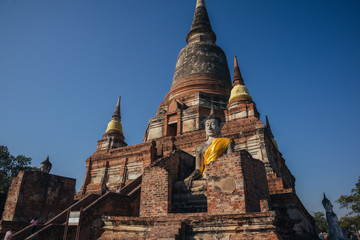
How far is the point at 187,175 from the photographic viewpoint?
10.8 metres

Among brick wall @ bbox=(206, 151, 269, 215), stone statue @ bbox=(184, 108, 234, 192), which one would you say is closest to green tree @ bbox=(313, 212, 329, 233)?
stone statue @ bbox=(184, 108, 234, 192)

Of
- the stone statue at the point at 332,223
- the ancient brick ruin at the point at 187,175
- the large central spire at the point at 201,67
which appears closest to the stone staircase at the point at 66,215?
the ancient brick ruin at the point at 187,175

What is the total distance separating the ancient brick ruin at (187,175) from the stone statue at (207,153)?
0.24 metres

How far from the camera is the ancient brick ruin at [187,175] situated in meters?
5.82

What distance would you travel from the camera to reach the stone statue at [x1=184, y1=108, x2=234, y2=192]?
8.91 m

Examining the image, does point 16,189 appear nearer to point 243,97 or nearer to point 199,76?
point 243,97

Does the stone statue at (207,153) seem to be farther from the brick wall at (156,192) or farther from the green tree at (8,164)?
the green tree at (8,164)

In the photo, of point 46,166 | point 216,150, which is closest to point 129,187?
point 216,150

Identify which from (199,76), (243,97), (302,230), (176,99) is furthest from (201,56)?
(302,230)

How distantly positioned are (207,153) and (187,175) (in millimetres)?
1780

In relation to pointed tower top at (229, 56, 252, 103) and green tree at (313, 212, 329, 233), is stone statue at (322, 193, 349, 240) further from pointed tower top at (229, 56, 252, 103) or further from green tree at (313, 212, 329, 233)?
green tree at (313, 212, 329, 233)

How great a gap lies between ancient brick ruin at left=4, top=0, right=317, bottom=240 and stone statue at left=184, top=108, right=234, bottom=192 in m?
0.24

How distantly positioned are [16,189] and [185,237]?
8.17 metres

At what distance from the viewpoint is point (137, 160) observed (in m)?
16.2
